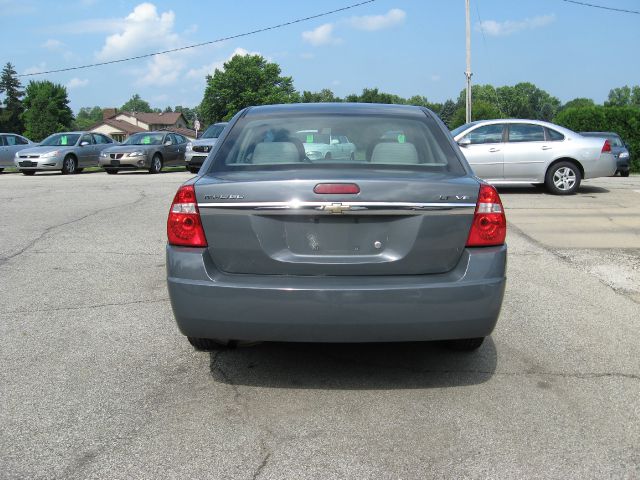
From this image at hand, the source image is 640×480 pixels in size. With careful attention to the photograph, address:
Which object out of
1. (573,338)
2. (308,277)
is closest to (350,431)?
(308,277)

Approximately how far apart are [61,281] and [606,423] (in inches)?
197

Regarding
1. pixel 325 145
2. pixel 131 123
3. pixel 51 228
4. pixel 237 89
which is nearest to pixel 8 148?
pixel 51 228

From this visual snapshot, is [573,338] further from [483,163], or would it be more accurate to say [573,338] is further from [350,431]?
[483,163]

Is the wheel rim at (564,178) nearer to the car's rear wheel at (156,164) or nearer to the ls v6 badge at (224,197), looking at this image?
the ls v6 badge at (224,197)

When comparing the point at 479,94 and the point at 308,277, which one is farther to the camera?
the point at 479,94

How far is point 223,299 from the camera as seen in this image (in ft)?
11.7

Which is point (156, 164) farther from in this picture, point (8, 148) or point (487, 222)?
point (487, 222)

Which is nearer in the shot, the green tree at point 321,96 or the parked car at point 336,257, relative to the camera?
the parked car at point 336,257

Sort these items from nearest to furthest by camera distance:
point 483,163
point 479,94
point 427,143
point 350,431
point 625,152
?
point 350,431 → point 427,143 → point 483,163 → point 625,152 → point 479,94

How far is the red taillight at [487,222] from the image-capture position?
3.69 m

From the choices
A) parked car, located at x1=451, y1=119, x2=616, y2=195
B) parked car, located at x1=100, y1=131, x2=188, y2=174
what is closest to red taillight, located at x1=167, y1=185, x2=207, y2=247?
parked car, located at x1=451, y1=119, x2=616, y2=195

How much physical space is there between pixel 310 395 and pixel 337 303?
0.60 m

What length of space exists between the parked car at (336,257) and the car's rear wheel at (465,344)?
2.06ft

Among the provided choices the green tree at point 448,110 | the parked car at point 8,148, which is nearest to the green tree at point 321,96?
the green tree at point 448,110
